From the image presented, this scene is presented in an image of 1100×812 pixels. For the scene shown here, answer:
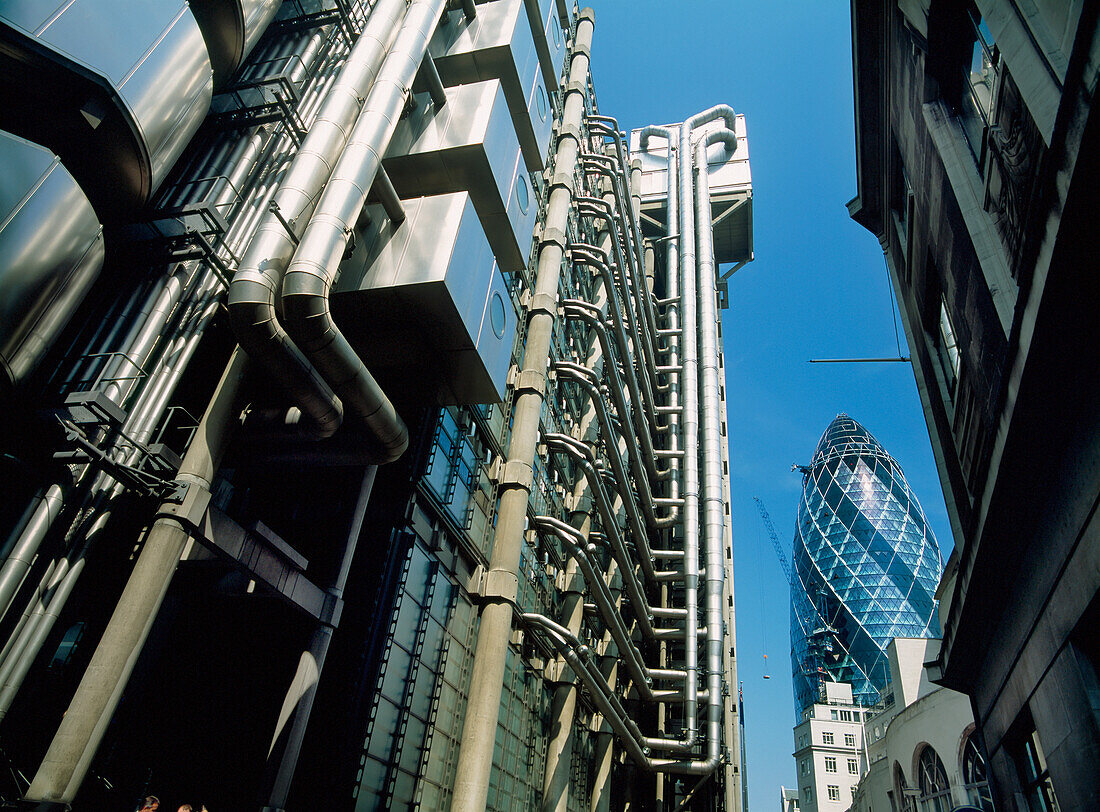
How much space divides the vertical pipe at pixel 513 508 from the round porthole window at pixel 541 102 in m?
2.86

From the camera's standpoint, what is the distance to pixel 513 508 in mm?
18625

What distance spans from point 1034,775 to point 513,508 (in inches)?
499

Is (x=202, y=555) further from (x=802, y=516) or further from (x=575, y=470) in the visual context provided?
(x=802, y=516)

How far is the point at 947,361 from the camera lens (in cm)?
1731

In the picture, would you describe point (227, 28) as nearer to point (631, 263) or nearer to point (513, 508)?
point (513, 508)

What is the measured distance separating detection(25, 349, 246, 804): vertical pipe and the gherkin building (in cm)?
13064

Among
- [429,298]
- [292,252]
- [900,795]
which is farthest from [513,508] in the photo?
[900,795]

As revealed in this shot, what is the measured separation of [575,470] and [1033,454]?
21006 mm

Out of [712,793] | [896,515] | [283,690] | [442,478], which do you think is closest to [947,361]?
[442,478]

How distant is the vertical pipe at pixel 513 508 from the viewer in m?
14.9

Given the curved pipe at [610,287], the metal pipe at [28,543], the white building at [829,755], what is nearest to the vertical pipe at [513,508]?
the curved pipe at [610,287]

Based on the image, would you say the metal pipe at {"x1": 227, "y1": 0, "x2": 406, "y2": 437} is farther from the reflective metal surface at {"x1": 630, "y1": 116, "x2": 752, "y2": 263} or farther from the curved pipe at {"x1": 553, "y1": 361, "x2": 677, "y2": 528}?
the reflective metal surface at {"x1": 630, "y1": 116, "x2": 752, "y2": 263}

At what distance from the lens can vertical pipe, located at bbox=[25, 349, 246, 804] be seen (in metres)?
8.23

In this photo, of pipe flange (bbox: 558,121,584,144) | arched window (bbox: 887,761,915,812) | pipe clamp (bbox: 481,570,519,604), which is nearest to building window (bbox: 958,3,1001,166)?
pipe clamp (bbox: 481,570,519,604)
